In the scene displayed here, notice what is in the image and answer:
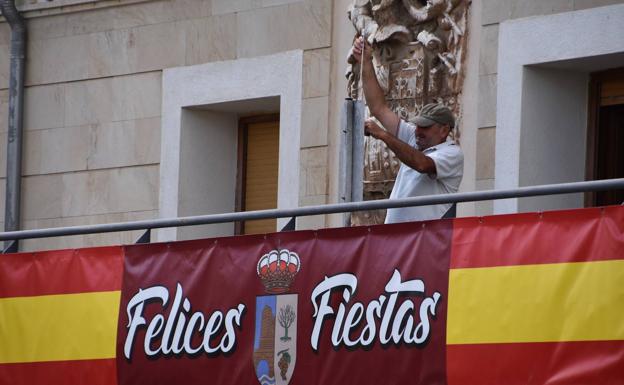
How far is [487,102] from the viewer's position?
14594 mm

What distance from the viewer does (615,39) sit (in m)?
13.7

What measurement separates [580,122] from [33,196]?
20.3 feet

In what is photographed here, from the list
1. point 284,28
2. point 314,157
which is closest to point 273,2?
point 284,28

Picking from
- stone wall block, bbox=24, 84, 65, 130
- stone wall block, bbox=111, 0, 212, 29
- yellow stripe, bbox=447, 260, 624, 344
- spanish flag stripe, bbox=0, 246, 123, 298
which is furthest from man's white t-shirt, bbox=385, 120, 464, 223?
stone wall block, bbox=24, 84, 65, 130

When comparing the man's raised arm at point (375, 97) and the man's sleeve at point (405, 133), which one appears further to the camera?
the man's sleeve at point (405, 133)

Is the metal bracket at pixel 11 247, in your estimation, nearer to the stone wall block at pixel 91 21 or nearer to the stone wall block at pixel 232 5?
the stone wall block at pixel 232 5

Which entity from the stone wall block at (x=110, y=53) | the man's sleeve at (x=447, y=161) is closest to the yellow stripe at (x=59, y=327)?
the man's sleeve at (x=447, y=161)

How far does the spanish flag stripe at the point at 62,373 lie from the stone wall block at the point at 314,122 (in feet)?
12.5

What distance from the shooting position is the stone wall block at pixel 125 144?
17453 millimetres

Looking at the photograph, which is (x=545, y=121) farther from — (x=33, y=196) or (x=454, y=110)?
(x=33, y=196)

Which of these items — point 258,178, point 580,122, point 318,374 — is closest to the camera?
point 318,374

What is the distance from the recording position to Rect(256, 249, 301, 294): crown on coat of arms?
39.2ft

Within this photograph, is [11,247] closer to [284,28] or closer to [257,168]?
[284,28]

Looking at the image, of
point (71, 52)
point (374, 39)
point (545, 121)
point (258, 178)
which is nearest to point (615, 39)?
point (545, 121)
